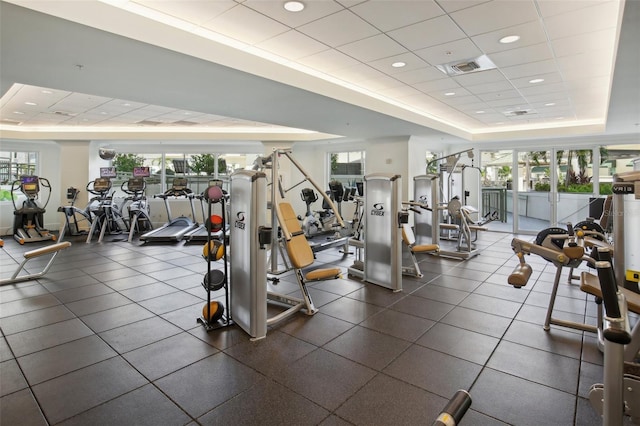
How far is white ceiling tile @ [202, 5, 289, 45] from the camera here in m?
3.22

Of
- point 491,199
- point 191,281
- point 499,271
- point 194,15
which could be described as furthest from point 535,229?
point 194,15

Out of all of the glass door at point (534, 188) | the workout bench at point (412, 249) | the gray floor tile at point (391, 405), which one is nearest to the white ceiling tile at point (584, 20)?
the workout bench at point (412, 249)

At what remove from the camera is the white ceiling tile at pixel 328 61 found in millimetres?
4180

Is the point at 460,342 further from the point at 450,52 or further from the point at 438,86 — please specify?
the point at 438,86

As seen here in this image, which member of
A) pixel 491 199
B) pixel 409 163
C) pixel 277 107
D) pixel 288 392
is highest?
pixel 277 107

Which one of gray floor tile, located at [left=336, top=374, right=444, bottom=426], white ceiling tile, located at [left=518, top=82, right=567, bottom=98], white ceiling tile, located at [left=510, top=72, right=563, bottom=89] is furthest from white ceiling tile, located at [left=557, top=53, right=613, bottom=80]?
gray floor tile, located at [left=336, top=374, right=444, bottom=426]

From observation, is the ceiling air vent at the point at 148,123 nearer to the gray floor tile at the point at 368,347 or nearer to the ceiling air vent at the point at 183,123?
the ceiling air vent at the point at 183,123

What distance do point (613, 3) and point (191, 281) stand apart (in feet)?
17.7

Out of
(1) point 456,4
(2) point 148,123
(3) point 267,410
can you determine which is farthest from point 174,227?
(1) point 456,4

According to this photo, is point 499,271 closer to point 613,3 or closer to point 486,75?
point 486,75

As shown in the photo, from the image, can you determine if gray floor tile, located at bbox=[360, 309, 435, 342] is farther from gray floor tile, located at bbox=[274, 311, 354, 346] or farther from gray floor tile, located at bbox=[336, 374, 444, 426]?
gray floor tile, located at bbox=[336, 374, 444, 426]

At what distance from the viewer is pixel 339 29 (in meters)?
3.51

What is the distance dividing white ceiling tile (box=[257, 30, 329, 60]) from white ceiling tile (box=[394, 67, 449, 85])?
1.45 m

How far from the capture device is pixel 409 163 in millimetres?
8688
